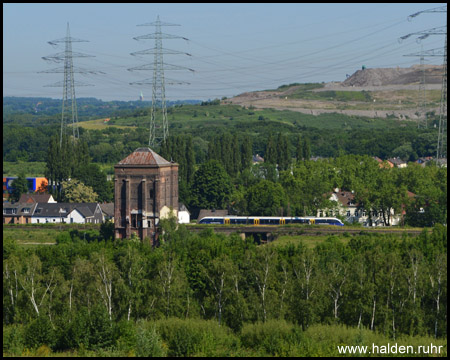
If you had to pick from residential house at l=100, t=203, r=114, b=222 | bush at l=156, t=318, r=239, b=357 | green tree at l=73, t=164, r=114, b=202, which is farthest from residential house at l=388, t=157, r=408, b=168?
bush at l=156, t=318, r=239, b=357

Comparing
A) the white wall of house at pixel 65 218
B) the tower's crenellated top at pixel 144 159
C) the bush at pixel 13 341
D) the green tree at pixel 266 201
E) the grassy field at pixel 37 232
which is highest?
the tower's crenellated top at pixel 144 159

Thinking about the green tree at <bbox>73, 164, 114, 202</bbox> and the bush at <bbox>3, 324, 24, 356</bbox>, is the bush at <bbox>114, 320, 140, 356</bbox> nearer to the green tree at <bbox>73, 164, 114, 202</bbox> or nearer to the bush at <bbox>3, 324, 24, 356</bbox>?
the bush at <bbox>3, 324, 24, 356</bbox>

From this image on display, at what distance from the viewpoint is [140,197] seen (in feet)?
269

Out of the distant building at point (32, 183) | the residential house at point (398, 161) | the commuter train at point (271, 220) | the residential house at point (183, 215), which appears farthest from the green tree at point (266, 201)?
the residential house at point (398, 161)

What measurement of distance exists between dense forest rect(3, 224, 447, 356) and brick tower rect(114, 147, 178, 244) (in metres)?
19.7

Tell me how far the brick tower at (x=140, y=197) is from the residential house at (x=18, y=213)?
61.1 feet

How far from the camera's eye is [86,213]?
96.9m

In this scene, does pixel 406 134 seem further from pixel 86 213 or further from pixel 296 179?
pixel 86 213

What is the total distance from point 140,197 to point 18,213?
70.5 feet

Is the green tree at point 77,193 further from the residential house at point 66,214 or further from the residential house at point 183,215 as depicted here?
the residential house at point 183,215

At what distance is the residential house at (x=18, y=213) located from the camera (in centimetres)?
9794

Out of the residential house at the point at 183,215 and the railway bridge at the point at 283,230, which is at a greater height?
the residential house at the point at 183,215

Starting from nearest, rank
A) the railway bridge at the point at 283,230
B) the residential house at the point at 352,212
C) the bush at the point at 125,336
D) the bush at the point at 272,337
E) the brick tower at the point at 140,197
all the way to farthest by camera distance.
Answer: the bush at the point at 272,337 < the bush at the point at 125,336 < the brick tower at the point at 140,197 < the railway bridge at the point at 283,230 < the residential house at the point at 352,212

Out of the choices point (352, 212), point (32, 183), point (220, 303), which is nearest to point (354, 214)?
point (352, 212)
